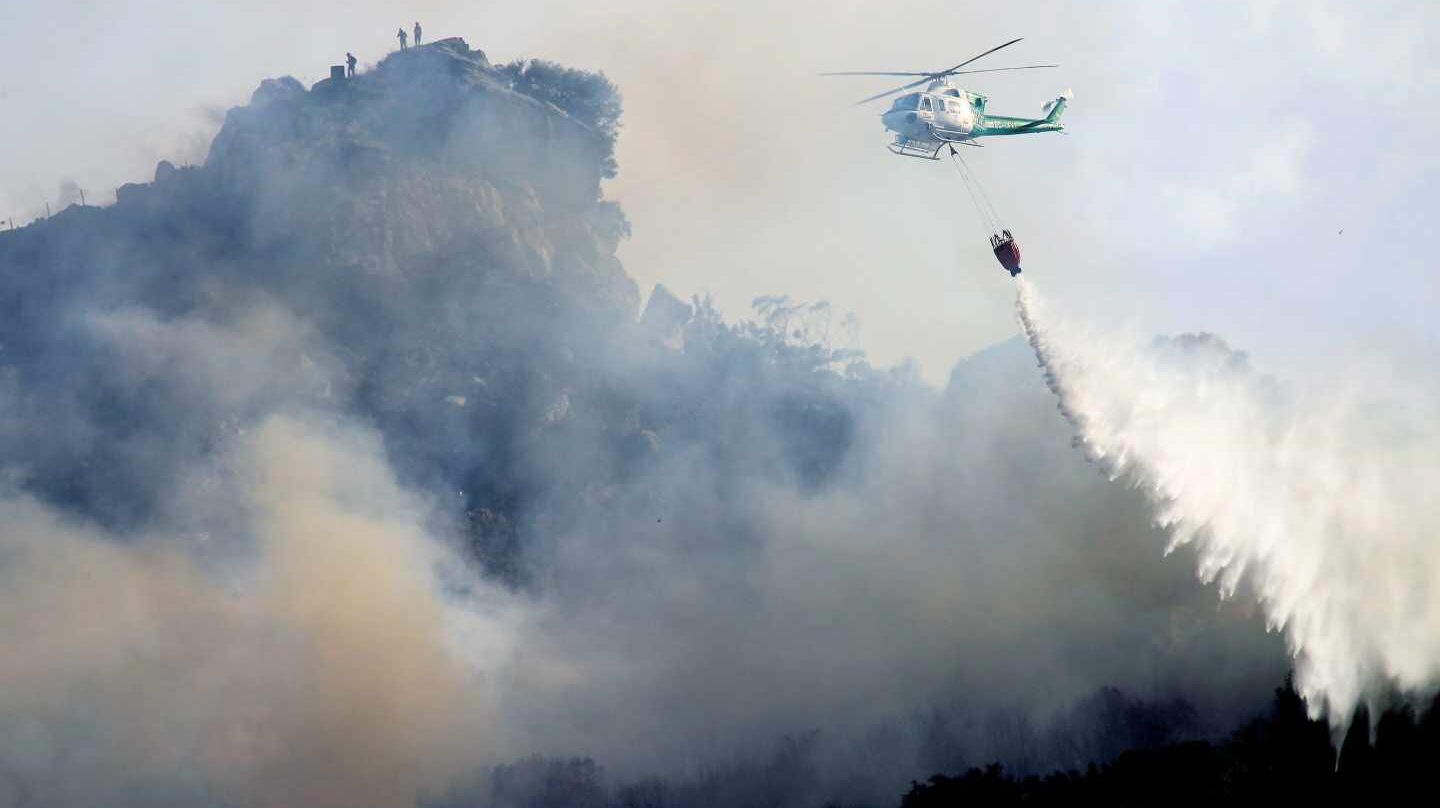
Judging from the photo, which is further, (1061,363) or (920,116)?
(1061,363)

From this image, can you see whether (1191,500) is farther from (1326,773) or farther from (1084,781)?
(1084,781)

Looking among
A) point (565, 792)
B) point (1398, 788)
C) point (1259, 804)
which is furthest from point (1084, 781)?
point (565, 792)

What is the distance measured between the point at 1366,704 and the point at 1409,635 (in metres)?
6.07

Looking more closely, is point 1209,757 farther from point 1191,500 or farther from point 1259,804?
point 1191,500

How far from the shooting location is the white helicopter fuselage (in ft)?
423

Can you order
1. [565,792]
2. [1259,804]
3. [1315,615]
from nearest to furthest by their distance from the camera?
1. [1315,615]
2. [1259,804]
3. [565,792]

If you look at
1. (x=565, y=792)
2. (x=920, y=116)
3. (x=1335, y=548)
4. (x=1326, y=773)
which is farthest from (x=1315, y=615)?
(x=565, y=792)

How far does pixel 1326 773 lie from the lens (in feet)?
444

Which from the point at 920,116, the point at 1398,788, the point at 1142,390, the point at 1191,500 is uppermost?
the point at 920,116

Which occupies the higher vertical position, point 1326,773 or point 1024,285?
point 1024,285

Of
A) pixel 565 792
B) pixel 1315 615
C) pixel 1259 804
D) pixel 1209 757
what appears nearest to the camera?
pixel 1315 615

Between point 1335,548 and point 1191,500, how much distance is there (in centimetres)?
1114

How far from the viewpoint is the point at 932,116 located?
424ft

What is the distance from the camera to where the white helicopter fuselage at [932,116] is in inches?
5074
